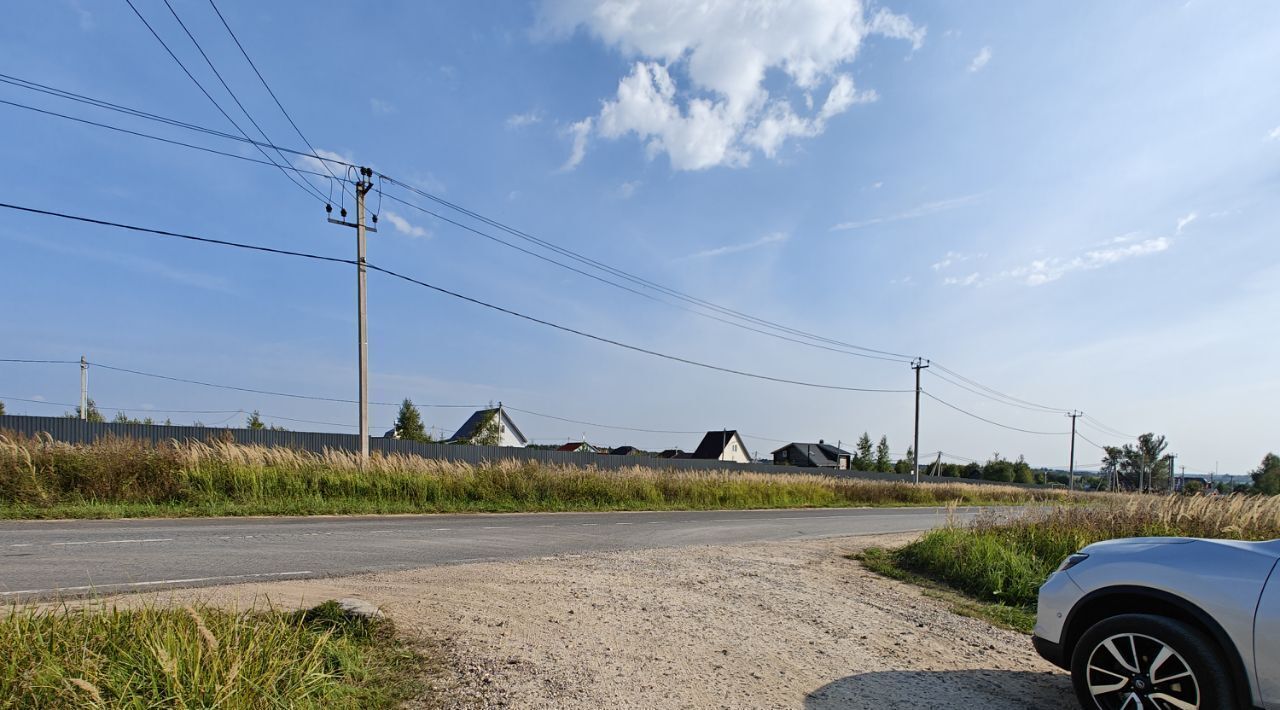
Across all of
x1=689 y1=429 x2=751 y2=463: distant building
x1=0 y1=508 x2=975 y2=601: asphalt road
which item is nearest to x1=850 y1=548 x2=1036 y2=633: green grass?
x1=0 y1=508 x2=975 y2=601: asphalt road

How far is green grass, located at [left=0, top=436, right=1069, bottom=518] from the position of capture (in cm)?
1362

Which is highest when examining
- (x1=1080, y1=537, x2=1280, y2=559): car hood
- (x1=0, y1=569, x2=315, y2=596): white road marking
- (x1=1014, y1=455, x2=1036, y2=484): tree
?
(x1=1080, y1=537, x2=1280, y2=559): car hood

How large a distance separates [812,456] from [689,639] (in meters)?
90.1

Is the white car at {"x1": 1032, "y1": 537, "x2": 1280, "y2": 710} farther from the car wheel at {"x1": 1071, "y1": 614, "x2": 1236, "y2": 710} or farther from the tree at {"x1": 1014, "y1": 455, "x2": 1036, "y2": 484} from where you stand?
the tree at {"x1": 1014, "y1": 455, "x2": 1036, "y2": 484}

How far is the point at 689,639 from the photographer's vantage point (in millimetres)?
4855

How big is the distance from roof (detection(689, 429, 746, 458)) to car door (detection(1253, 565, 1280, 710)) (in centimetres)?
7981

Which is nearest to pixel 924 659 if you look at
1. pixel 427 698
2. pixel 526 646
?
pixel 526 646

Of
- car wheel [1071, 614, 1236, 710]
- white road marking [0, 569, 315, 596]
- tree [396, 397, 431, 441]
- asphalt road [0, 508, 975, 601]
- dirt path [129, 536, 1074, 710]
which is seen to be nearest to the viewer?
car wheel [1071, 614, 1236, 710]

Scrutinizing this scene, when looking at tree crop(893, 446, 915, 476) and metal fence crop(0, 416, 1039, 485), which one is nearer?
metal fence crop(0, 416, 1039, 485)

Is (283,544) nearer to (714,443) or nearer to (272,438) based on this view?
(272,438)

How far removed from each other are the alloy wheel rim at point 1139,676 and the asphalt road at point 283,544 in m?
6.61

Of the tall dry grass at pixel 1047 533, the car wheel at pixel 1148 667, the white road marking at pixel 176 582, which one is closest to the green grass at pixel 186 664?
the white road marking at pixel 176 582

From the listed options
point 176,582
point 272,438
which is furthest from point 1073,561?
point 272,438

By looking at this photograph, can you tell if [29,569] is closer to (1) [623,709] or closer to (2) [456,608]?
(2) [456,608]
